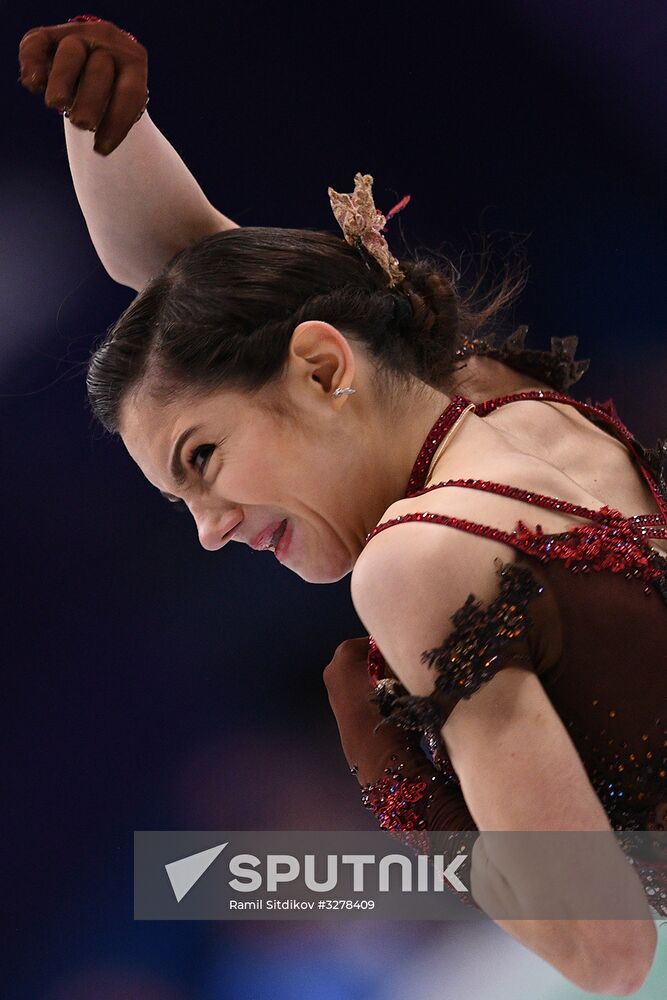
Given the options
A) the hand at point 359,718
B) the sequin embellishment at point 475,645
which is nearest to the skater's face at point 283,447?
the hand at point 359,718

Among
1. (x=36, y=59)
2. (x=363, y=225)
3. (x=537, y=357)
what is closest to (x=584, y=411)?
(x=537, y=357)

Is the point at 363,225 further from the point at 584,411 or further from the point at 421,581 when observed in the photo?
the point at 421,581

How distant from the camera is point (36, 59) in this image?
1377 millimetres

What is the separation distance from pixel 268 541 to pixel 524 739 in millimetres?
461

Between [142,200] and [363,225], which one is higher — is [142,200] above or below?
above

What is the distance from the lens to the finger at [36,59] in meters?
1.38

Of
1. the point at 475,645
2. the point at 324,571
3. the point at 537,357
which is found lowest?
the point at 475,645

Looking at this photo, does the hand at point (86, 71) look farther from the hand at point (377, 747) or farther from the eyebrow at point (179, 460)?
the hand at point (377, 747)

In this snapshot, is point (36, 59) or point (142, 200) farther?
point (142, 200)

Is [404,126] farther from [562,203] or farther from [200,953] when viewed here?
[200,953]

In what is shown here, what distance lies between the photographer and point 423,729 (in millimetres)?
1089

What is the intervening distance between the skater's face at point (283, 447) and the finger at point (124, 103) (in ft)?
1.08

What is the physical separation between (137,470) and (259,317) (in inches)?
33.1

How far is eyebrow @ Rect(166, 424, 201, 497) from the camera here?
4.34 ft
